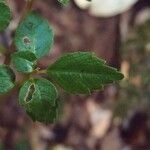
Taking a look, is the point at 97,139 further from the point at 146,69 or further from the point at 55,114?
the point at 55,114

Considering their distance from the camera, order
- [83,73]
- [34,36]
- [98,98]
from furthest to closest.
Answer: [98,98] < [34,36] < [83,73]

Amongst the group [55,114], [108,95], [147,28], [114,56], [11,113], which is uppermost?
[147,28]

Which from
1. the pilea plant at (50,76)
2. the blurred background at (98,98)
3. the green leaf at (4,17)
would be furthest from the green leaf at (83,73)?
the blurred background at (98,98)

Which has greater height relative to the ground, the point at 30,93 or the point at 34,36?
the point at 34,36

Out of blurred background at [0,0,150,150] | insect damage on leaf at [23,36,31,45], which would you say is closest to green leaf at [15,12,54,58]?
insect damage on leaf at [23,36,31,45]

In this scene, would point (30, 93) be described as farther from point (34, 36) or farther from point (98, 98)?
point (98, 98)

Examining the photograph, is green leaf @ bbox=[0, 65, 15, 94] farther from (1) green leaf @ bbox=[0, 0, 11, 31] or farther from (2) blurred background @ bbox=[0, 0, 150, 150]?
(2) blurred background @ bbox=[0, 0, 150, 150]

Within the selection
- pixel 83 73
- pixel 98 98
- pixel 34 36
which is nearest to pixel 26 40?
pixel 34 36

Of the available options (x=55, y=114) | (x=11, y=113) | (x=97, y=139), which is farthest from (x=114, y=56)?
(x=55, y=114)
